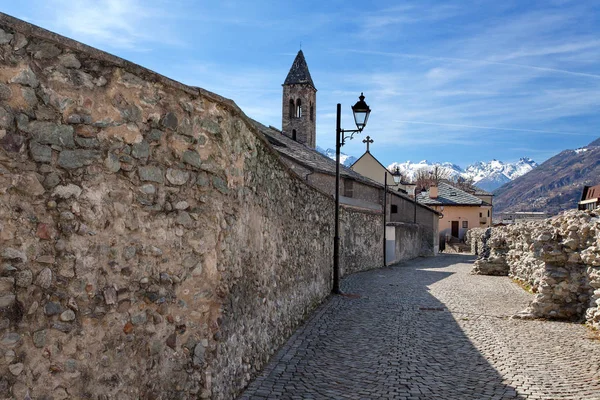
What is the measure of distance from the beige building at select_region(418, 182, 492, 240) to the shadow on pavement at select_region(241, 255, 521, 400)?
4763 cm

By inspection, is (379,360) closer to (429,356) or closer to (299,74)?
(429,356)

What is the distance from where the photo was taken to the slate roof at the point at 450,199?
56.7 metres

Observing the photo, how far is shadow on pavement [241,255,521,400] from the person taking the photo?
5.73 m

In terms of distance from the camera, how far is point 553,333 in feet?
28.9

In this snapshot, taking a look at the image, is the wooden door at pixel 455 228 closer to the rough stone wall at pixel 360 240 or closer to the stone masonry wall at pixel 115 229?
the rough stone wall at pixel 360 240

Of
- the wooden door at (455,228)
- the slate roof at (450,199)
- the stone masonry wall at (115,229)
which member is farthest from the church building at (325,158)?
the stone masonry wall at (115,229)

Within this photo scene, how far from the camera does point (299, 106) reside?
150ft

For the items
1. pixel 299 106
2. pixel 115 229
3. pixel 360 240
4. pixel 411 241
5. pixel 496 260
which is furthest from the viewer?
pixel 299 106

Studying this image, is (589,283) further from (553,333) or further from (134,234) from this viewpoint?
(134,234)

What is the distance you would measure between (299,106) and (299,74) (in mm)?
2890

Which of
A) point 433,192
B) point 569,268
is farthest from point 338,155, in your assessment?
point 433,192

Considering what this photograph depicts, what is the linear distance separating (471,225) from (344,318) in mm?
52754

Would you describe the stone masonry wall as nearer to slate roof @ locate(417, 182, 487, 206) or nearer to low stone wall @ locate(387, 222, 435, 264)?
low stone wall @ locate(387, 222, 435, 264)

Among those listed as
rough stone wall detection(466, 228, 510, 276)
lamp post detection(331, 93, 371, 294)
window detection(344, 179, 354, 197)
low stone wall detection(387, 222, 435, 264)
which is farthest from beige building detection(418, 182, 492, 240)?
lamp post detection(331, 93, 371, 294)
